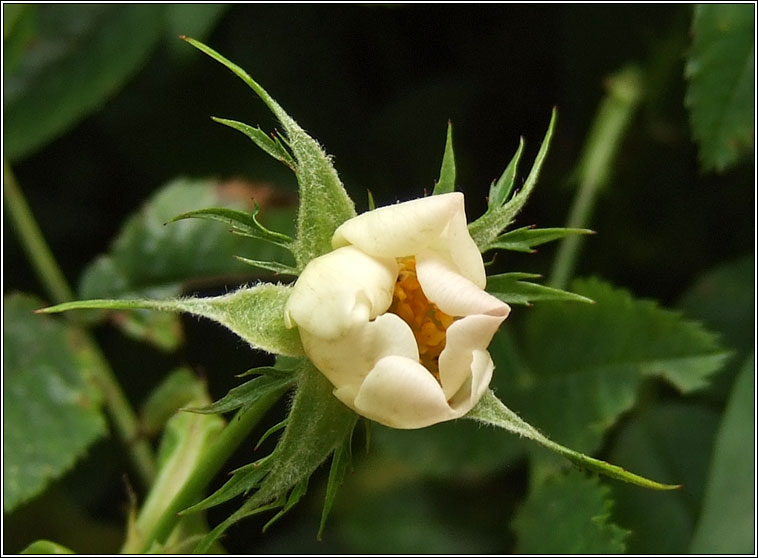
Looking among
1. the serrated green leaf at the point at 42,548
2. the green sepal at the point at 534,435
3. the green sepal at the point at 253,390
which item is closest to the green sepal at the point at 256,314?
the green sepal at the point at 253,390

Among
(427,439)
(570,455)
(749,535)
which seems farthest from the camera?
(427,439)

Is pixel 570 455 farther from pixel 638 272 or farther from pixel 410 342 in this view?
pixel 638 272

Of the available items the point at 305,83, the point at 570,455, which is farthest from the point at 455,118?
the point at 570,455

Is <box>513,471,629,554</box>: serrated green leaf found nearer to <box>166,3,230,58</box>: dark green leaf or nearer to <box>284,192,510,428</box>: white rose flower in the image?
<box>284,192,510,428</box>: white rose flower

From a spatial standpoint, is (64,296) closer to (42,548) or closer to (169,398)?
(169,398)

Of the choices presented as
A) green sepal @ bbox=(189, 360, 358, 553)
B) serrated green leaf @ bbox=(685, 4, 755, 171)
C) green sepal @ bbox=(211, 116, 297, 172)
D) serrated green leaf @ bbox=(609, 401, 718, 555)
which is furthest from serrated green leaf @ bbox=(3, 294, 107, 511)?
serrated green leaf @ bbox=(685, 4, 755, 171)

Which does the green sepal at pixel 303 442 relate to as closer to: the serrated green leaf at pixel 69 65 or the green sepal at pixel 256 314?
the green sepal at pixel 256 314

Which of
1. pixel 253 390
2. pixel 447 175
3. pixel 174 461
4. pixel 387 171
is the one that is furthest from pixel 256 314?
pixel 387 171
